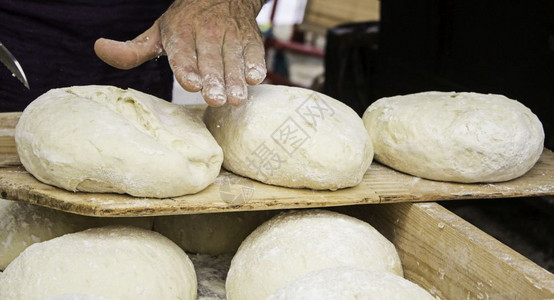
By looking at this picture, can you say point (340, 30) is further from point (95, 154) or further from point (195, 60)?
point (95, 154)

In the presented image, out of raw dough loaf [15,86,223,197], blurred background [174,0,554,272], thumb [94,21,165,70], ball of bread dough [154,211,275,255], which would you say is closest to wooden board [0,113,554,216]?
raw dough loaf [15,86,223,197]

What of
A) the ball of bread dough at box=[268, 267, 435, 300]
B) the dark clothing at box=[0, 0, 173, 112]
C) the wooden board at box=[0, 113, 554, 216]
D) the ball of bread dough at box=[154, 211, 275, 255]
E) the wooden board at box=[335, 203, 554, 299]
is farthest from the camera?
the dark clothing at box=[0, 0, 173, 112]

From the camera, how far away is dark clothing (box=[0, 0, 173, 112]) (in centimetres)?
239

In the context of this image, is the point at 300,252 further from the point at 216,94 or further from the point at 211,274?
the point at 216,94

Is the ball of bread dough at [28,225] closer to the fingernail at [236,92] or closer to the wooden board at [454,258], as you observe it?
the fingernail at [236,92]

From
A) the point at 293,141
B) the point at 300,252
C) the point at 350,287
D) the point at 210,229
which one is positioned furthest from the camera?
the point at 210,229

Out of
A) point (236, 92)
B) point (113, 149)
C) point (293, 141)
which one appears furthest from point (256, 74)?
point (113, 149)

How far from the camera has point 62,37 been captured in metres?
2.45

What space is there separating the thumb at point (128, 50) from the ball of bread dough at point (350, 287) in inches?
32.2

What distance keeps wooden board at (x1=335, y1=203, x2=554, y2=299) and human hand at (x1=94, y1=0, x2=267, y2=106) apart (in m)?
0.58

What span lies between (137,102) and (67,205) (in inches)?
13.7

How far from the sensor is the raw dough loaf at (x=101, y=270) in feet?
4.57

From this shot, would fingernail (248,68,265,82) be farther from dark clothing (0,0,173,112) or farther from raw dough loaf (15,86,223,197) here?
dark clothing (0,0,173,112)

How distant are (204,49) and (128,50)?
0.22 meters
